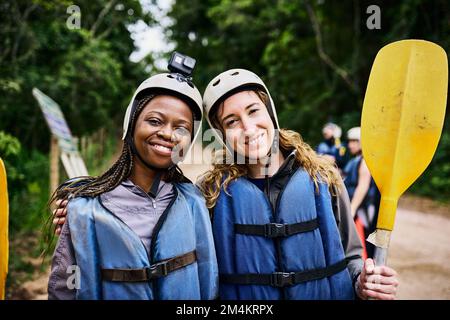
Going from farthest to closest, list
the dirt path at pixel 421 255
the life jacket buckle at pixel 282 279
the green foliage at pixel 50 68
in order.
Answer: the green foliage at pixel 50 68, the dirt path at pixel 421 255, the life jacket buckle at pixel 282 279

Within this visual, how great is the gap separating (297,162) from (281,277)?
0.62 meters

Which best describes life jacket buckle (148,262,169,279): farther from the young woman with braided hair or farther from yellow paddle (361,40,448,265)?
yellow paddle (361,40,448,265)

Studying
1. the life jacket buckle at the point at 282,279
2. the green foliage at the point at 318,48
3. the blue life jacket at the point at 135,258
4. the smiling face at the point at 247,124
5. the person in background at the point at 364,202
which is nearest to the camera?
the blue life jacket at the point at 135,258

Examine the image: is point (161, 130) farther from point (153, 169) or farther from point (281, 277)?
point (281, 277)

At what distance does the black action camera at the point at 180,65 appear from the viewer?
2135mm

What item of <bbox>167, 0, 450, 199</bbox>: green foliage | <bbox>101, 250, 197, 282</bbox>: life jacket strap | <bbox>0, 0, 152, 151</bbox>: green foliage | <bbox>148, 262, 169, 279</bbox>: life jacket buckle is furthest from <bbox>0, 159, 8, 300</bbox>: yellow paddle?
<bbox>167, 0, 450, 199</bbox>: green foliage

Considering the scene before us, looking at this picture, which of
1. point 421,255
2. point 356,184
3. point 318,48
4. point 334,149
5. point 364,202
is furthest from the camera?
point 318,48

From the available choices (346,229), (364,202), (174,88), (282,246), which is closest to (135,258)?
(282,246)

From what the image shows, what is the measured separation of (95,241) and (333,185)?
1.20 meters

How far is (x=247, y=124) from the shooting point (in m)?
2.05

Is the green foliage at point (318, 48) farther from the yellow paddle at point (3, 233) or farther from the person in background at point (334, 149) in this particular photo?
the yellow paddle at point (3, 233)

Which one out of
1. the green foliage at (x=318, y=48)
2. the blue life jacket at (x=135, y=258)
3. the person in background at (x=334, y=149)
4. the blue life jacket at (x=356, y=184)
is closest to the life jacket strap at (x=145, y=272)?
the blue life jacket at (x=135, y=258)

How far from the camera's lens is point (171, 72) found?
2145mm

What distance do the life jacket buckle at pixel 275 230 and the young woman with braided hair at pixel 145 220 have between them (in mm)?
283
